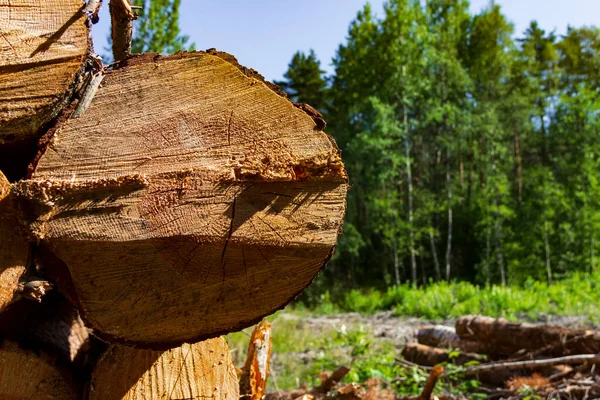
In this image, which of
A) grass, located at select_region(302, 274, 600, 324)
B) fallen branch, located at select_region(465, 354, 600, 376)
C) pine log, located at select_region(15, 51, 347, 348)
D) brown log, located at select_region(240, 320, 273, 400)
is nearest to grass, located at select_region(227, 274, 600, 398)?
grass, located at select_region(302, 274, 600, 324)

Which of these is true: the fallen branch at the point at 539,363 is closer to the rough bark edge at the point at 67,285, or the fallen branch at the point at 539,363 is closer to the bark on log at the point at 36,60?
the rough bark edge at the point at 67,285

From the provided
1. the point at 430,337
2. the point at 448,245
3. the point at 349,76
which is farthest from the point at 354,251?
the point at 430,337

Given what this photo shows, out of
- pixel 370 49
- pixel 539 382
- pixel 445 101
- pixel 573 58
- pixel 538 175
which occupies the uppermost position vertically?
pixel 573 58

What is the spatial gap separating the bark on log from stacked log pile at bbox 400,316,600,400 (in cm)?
332

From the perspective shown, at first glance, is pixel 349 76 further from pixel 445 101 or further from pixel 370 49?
pixel 445 101

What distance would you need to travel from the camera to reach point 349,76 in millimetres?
20969

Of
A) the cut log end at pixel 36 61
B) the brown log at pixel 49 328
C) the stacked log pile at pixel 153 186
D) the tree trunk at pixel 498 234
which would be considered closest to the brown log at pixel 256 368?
the brown log at pixel 49 328

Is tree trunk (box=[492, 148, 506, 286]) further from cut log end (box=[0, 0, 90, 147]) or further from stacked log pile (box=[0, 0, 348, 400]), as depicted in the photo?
cut log end (box=[0, 0, 90, 147])

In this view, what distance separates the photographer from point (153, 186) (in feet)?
4.79

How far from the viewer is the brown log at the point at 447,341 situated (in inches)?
190

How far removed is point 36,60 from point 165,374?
1.03 m

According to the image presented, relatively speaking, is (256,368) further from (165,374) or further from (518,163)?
(518,163)

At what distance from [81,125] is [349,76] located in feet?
65.9

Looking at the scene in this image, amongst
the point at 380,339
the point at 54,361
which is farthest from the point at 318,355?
the point at 54,361
